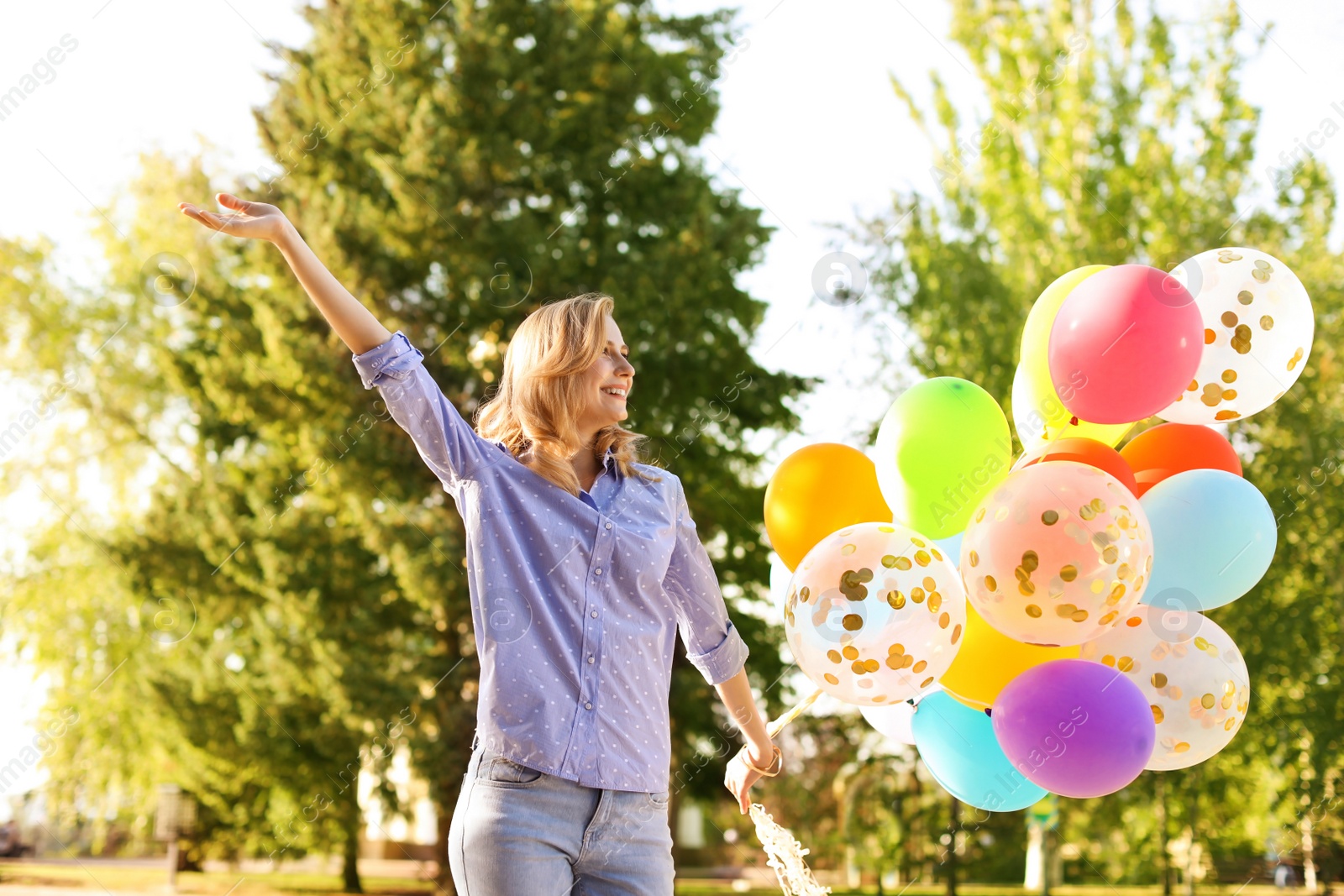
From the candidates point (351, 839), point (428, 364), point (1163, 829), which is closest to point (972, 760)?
point (428, 364)

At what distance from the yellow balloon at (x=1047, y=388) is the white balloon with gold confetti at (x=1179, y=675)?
20.5 inches

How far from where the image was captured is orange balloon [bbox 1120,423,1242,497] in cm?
313

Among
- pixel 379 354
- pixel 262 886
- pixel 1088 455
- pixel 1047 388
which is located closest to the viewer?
pixel 379 354

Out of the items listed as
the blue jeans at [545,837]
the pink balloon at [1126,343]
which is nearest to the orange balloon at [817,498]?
the pink balloon at [1126,343]

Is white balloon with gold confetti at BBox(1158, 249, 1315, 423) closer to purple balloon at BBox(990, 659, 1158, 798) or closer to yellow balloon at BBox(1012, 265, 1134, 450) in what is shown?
yellow balloon at BBox(1012, 265, 1134, 450)

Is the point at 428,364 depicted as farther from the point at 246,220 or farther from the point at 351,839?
the point at 246,220

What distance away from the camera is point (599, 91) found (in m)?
10.7

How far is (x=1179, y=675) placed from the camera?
9.34 ft

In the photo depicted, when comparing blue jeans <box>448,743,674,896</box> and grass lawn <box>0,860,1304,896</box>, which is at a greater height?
blue jeans <box>448,743,674,896</box>

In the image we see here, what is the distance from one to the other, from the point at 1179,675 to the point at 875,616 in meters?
0.87

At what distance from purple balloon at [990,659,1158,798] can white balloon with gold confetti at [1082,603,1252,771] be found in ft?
0.49

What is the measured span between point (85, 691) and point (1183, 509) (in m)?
12.4

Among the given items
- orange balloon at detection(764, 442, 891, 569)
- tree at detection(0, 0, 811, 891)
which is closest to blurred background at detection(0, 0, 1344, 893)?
tree at detection(0, 0, 811, 891)

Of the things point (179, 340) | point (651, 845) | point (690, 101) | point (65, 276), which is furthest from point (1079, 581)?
point (65, 276)
